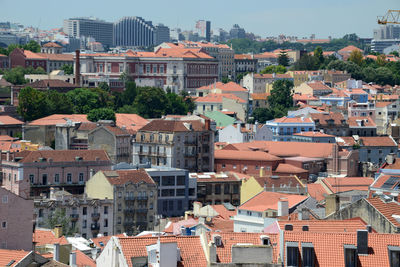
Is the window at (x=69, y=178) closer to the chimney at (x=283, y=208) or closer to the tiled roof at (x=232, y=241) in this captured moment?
the chimney at (x=283, y=208)

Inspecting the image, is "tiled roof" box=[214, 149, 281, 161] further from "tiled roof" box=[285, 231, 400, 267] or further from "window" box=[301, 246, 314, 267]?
"window" box=[301, 246, 314, 267]

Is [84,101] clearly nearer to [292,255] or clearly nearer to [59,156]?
[59,156]

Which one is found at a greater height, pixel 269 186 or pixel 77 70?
pixel 77 70

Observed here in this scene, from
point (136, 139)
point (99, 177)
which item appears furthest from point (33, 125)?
point (99, 177)

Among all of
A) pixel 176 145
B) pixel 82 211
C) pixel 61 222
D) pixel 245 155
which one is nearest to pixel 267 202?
pixel 61 222

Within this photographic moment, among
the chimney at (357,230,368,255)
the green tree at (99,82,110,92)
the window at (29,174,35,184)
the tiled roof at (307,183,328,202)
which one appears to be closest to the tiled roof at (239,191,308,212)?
the tiled roof at (307,183,328,202)

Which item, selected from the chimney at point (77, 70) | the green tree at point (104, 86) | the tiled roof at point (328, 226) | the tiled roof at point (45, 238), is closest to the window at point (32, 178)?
the tiled roof at point (45, 238)

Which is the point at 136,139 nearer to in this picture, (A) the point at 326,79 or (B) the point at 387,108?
(B) the point at 387,108
